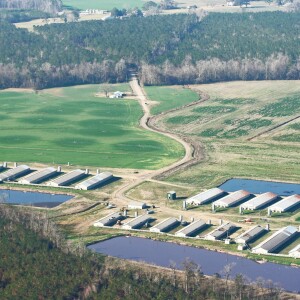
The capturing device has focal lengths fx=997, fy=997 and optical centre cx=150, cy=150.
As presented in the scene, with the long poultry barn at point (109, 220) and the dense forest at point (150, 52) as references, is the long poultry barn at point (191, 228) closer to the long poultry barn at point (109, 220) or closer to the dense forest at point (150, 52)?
the long poultry barn at point (109, 220)

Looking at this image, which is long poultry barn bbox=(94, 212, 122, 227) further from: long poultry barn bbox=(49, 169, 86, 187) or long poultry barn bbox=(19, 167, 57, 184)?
long poultry barn bbox=(19, 167, 57, 184)

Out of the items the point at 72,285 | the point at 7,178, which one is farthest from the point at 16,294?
the point at 7,178

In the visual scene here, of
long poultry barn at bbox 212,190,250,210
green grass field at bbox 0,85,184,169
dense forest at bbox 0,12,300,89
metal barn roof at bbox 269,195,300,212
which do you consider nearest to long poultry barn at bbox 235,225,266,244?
metal barn roof at bbox 269,195,300,212

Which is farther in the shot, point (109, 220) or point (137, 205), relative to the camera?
point (137, 205)

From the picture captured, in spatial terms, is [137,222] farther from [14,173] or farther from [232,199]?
[14,173]

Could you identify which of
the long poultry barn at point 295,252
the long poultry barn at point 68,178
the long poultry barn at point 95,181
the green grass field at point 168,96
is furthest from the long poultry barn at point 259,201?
the green grass field at point 168,96

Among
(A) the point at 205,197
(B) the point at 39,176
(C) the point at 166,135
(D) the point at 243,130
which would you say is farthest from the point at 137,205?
(D) the point at 243,130
